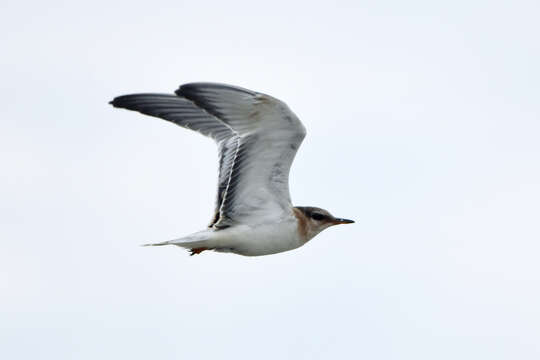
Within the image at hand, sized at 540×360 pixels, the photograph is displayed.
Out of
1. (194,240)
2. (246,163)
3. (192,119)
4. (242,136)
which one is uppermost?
(192,119)

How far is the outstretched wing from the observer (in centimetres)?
1805

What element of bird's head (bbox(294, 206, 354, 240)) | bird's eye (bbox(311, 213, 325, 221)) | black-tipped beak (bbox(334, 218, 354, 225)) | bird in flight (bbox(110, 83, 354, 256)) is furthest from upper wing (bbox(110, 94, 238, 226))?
black-tipped beak (bbox(334, 218, 354, 225))

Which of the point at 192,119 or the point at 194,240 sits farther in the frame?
the point at 192,119

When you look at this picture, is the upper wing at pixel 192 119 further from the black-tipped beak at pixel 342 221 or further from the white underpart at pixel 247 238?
the black-tipped beak at pixel 342 221

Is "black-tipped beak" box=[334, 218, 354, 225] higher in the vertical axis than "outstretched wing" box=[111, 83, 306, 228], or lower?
lower

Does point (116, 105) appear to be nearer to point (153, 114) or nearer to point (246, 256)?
point (153, 114)

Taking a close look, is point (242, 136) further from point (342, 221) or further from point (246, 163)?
point (342, 221)

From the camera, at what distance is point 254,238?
19.0 m

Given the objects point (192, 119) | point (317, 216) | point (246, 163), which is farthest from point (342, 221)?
point (192, 119)

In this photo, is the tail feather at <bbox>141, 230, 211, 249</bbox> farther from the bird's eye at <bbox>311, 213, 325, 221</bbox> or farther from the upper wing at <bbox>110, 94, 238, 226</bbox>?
the bird's eye at <bbox>311, 213, 325, 221</bbox>

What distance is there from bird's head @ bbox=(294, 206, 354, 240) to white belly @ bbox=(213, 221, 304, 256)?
0.44 meters

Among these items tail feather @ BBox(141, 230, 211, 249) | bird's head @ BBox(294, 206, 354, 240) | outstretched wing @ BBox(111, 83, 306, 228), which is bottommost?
tail feather @ BBox(141, 230, 211, 249)

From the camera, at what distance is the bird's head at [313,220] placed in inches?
776

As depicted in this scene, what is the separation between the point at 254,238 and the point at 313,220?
4.82 feet
